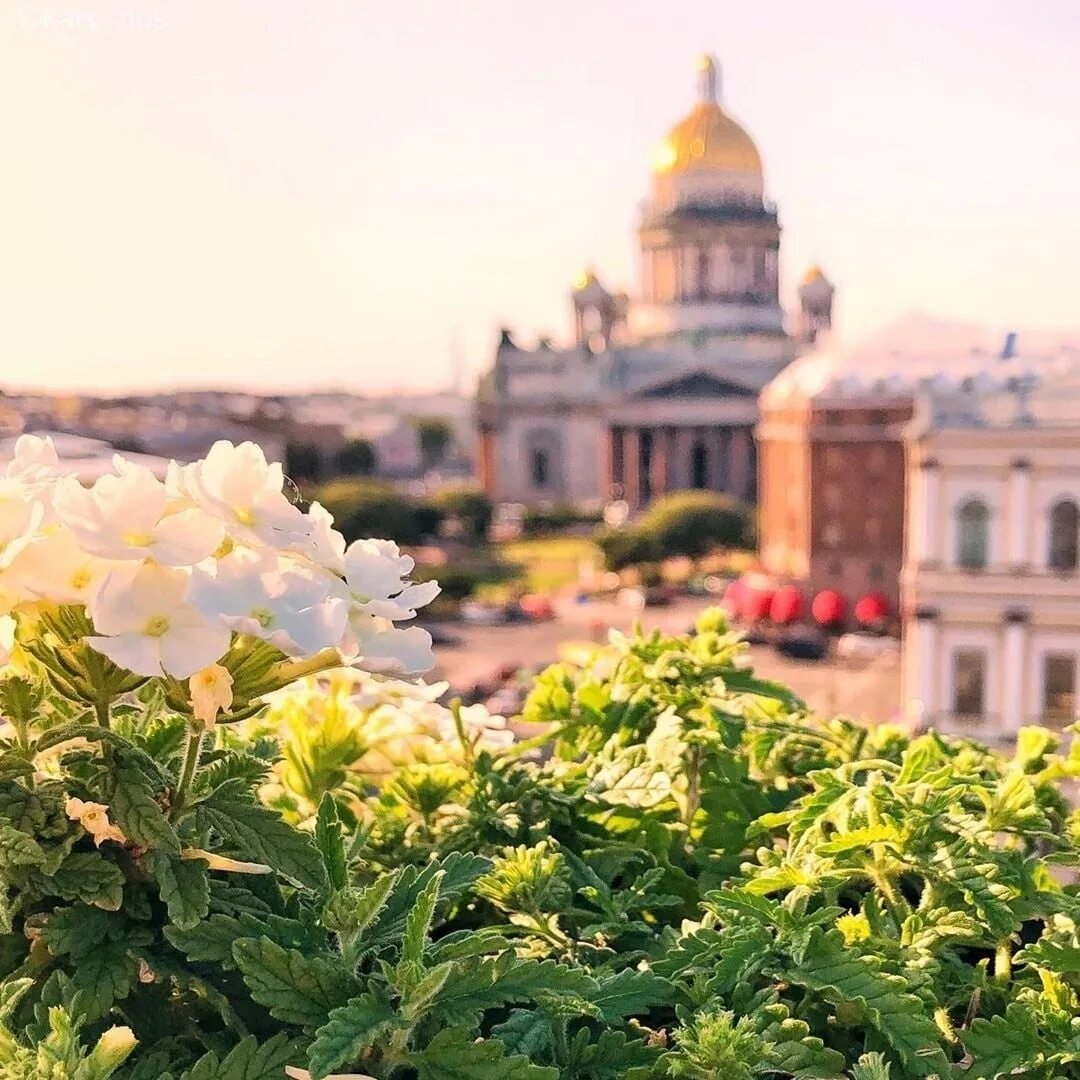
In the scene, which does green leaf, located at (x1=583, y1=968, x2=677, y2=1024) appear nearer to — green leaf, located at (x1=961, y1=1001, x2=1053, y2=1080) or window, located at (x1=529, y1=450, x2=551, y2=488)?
green leaf, located at (x1=961, y1=1001, x2=1053, y2=1080)

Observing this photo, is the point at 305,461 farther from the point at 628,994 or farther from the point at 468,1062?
the point at 468,1062

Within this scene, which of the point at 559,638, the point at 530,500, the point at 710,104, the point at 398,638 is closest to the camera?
the point at 398,638

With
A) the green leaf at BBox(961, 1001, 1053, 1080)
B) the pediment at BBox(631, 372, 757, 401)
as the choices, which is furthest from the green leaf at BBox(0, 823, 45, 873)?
the pediment at BBox(631, 372, 757, 401)

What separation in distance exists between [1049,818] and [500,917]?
23.5 inches

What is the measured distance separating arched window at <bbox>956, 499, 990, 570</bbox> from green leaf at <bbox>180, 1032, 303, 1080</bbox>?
9.19 m

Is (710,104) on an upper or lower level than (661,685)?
upper

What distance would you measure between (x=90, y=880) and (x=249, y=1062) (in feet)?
0.61

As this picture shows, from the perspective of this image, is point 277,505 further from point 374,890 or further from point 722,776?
point 722,776

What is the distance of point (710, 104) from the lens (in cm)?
3341

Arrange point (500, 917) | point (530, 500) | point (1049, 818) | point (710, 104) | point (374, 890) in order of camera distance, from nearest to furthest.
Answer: point (374, 890) < point (500, 917) < point (1049, 818) < point (710, 104) < point (530, 500)

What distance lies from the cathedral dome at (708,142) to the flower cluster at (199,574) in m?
34.1

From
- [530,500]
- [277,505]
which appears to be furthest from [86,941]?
[530,500]

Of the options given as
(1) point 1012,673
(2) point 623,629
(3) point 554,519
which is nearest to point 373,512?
(3) point 554,519

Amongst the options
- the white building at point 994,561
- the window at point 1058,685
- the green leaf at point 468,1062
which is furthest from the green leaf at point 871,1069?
the window at point 1058,685
